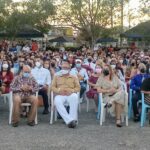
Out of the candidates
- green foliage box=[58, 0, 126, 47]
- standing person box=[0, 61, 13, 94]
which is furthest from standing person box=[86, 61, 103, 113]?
green foliage box=[58, 0, 126, 47]

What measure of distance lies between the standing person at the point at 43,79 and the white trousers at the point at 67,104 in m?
1.28

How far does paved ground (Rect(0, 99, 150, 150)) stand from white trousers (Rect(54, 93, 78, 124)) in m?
0.22

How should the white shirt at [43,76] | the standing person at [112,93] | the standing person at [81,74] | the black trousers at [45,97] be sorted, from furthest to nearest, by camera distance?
the standing person at [81,74] < the white shirt at [43,76] < the black trousers at [45,97] < the standing person at [112,93]

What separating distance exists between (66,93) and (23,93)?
0.94 metres

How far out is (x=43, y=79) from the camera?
11.6 meters

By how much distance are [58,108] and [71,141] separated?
1.73 m

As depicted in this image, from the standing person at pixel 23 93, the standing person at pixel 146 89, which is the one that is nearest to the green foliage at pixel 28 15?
the standing person at pixel 23 93

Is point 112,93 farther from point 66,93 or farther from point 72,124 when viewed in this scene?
point 72,124

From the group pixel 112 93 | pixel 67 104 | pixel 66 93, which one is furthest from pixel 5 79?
pixel 112 93

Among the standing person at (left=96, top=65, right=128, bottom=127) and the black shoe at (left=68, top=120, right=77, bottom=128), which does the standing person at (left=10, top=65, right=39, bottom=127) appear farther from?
the standing person at (left=96, top=65, right=128, bottom=127)

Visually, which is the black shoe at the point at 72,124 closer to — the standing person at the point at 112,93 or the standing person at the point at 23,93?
the standing person at the point at 23,93

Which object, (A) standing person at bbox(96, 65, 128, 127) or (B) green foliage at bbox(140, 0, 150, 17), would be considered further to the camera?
(B) green foliage at bbox(140, 0, 150, 17)

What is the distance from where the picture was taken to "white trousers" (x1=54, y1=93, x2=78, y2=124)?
9.44m

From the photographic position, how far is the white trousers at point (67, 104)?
944 centimetres
